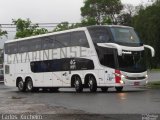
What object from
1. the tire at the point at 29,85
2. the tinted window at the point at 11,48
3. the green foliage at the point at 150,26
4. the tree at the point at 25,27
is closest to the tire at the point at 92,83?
the tire at the point at 29,85

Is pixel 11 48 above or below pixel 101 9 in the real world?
below

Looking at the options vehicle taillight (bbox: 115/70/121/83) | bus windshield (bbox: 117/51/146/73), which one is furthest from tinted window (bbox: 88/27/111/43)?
vehicle taillight (bbox: 115/70/121/83)

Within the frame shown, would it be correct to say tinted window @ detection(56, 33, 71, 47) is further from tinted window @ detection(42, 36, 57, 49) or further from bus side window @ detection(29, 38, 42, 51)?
bus side window @ detection(29, 38, 42, 51)

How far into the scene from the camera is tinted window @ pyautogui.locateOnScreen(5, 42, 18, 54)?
Answer: 3743 cm

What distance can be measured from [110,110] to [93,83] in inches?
498

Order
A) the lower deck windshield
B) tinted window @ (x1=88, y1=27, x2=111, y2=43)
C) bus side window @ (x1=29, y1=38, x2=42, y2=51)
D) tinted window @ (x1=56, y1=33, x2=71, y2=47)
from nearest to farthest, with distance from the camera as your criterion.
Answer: the lower deck windshield < tinted window @ (x1=88, y1=27, x2=111, y2=43) < tinted window @ (x1=56, y1=33, x2=71, y2=47) < bus side window @ (x1=29, y1=38, x2=42, y2=51)

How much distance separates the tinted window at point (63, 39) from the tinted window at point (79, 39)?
43 centimetres

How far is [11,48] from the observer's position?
125ft

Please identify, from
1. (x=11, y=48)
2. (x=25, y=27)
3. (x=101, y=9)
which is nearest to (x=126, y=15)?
(x=101, y=9)

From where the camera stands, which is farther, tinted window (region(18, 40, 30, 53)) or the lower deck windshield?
tinted window (region(18, 40, 30, 53))

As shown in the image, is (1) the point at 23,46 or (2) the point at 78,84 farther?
(1) the point at 23,46

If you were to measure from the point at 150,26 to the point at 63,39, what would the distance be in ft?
23.8

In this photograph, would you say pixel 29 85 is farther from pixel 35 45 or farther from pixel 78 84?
pixel 78 84

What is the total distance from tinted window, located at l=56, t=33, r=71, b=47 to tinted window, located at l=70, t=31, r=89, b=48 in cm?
43
